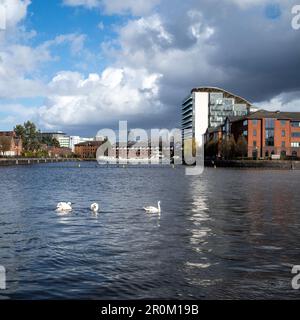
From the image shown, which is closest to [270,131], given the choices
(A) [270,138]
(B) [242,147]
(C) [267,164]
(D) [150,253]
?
(A) [270,138]

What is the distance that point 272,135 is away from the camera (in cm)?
14362

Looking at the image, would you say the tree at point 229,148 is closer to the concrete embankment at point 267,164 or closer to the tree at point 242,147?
the tree at point 242,147

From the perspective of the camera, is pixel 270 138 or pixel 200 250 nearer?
pixel 200 250

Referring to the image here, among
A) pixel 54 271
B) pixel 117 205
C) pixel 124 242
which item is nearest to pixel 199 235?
pixel 124 242

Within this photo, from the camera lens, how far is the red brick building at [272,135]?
470 feet

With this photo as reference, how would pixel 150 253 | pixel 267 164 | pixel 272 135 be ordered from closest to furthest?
pixel 150 253 → pixel 267 164 → pixel 272 135

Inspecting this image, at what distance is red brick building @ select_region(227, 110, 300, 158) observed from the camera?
470 feet

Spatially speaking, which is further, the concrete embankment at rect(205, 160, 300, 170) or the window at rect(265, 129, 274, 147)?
the window at rect(265, 129, 274, 147)

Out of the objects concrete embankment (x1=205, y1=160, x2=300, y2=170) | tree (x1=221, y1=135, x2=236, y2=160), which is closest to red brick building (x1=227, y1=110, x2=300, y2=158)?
tree (x1=221, y1=135, x2=236, y2=160)

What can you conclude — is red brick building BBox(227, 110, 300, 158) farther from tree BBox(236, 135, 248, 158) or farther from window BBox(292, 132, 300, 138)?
tree BBox(236, 135, 248, 158)

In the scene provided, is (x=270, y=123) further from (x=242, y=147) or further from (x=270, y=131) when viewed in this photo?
(x=242, y=147)

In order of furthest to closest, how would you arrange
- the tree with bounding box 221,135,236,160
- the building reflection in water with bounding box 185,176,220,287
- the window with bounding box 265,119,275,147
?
the tree with bounding box 221,135,236,160 → the window with bounding box 265,119,275,147 → the building reflection in water with bounding box 185,176,220,287

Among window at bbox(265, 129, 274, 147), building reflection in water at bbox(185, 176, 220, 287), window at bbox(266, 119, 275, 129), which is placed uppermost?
window at bbox(266, 119, 275, 129)
